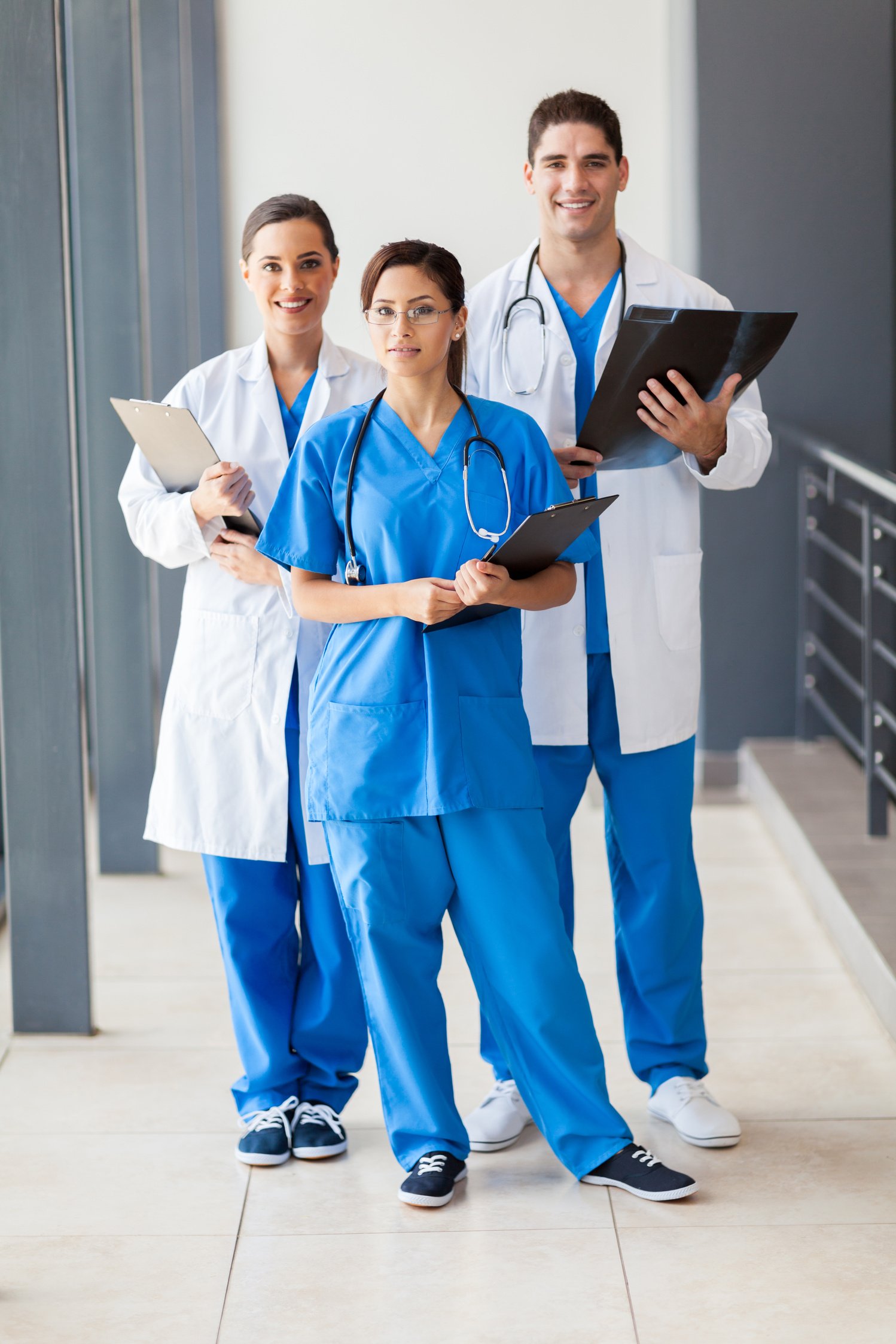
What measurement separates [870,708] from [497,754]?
1.74 m

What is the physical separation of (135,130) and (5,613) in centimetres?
147

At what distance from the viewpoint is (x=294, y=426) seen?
2.28m

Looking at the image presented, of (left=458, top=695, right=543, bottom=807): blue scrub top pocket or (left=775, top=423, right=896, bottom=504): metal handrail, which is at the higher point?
(left=775, top=423, right=896, bottom=504): metal handrail

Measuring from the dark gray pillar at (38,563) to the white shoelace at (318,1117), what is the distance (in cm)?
62

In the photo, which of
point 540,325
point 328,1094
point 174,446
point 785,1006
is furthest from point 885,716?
point 174,446

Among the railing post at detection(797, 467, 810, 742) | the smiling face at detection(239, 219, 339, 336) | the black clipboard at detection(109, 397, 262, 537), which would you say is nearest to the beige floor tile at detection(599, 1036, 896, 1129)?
the black clipboard at detection(109, 397, 262, 537)

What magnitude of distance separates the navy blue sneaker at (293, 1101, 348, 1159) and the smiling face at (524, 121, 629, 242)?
1.44 metres

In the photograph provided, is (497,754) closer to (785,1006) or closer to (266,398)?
(266,398)

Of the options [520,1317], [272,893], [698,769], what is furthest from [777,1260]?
[698,769]

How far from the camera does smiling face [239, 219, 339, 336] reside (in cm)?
217

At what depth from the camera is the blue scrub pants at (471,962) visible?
2037 millimetres

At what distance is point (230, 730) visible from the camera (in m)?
2.25

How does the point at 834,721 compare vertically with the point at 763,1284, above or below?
above

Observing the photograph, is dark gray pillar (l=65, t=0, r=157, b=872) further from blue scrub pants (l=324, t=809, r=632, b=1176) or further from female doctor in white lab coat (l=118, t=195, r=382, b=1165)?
blue scrub pants (l=324, t=809, r=632, b=1176)
